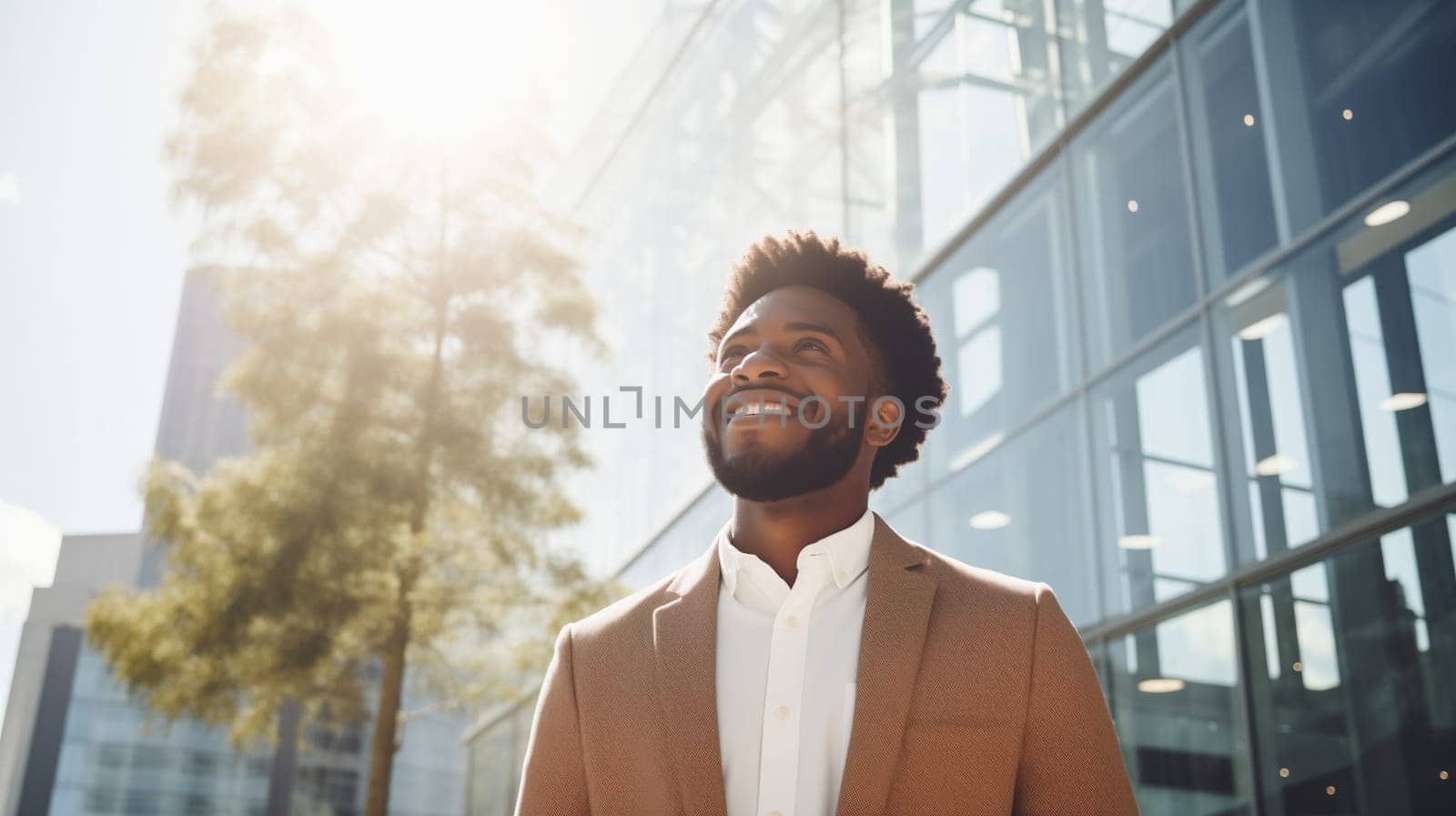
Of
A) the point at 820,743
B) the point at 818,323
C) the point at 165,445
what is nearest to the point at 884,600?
the point at 820,743

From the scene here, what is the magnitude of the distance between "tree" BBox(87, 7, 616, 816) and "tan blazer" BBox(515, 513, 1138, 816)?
320 inches

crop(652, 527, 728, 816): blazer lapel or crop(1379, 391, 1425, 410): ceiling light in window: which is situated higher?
crop(1379, 391, 1425, 410): ceiling light in window

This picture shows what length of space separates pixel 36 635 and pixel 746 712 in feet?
133

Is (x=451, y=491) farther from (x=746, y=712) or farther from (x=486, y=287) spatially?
(x=746, y=712)

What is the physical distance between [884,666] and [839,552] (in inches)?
10.9

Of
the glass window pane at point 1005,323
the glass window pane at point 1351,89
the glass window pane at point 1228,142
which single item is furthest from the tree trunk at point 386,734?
the glass window pane at point 1351,89

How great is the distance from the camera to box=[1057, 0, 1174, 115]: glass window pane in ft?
25.1

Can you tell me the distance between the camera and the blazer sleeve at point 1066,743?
74.4 inches

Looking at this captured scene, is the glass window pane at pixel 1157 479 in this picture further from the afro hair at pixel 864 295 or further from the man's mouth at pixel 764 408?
the man's mouth at pixel 764 408

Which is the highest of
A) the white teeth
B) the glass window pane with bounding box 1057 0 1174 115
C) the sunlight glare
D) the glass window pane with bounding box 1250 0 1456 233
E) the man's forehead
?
the sunlight glare

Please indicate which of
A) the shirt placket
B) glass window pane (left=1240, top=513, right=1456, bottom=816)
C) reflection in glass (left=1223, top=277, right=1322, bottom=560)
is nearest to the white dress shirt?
the shirt placket

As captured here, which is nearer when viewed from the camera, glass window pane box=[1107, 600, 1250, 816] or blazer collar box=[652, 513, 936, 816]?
blazer collar box=[652, 513, 936, 816]

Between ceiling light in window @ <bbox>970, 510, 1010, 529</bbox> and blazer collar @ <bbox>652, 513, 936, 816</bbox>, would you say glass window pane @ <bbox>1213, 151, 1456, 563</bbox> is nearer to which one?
ceiling light in window @ <bbox>970, 510, 1010, 529</bbox>

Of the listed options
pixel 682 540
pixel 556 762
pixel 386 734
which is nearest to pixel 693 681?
pixel 556 762
